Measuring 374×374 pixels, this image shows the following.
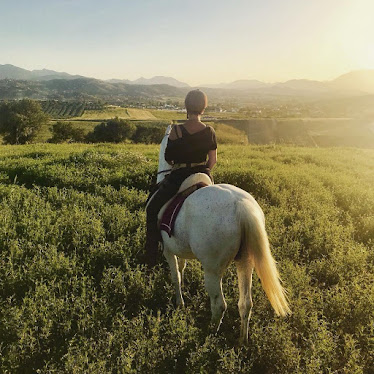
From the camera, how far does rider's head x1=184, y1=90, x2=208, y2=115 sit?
4668 millimetres

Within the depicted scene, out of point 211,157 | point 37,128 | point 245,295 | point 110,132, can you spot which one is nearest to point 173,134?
point 211,157

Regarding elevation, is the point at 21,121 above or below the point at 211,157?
below

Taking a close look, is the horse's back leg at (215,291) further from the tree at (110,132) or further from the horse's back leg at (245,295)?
the tree at (110,132)

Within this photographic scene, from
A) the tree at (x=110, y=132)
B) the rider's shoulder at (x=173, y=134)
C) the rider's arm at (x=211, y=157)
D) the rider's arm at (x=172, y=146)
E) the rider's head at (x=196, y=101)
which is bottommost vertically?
the tree at (x=110, y=132)

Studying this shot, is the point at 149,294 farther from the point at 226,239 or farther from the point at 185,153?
the point at 185,153

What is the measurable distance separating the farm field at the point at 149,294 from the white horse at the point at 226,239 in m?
A: 0.60

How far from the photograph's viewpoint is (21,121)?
178 feet

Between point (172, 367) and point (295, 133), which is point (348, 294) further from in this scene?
point (295, 133)

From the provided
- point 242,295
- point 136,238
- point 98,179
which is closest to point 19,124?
point 98,179

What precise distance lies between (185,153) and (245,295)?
8.46 feet

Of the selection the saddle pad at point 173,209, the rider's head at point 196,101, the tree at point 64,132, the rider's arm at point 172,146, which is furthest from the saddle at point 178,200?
the tree at point 64,132

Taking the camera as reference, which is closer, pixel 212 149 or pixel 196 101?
pixel 196 101

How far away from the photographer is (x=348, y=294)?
5586 millimetres

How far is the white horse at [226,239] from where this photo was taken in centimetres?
421
